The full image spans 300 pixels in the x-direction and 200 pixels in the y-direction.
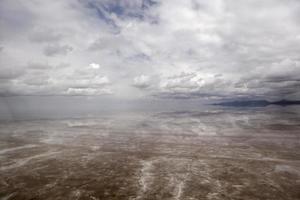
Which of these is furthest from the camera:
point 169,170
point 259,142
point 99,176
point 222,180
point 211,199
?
point 259,142

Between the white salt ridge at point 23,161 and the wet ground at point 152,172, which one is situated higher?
the white salt ridge at point 23,161

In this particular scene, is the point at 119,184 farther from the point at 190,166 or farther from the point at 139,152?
the point at 139,152

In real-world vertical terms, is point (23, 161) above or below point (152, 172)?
above

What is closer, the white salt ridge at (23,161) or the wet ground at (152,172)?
the wet ground at (152,172)

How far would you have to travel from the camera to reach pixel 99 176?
81.3 feet

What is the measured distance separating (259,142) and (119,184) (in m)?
35.2

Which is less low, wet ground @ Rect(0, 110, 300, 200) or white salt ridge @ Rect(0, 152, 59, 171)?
white salt ridge @ Rect(0, 152, 59, 171)

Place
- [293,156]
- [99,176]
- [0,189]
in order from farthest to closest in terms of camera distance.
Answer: [293,156]
[99,176]
[0,189]

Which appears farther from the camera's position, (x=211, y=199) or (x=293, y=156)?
(x=293, y=156)

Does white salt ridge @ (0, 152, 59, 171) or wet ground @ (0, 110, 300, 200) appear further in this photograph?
white salt ridge @ (0, 152, 59, 171)

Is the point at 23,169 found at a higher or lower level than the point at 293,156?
higher

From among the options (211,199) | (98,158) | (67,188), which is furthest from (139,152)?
(211,199)

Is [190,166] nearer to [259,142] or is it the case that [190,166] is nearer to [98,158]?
[98,158]

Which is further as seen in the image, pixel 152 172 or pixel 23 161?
pixel 23 161
